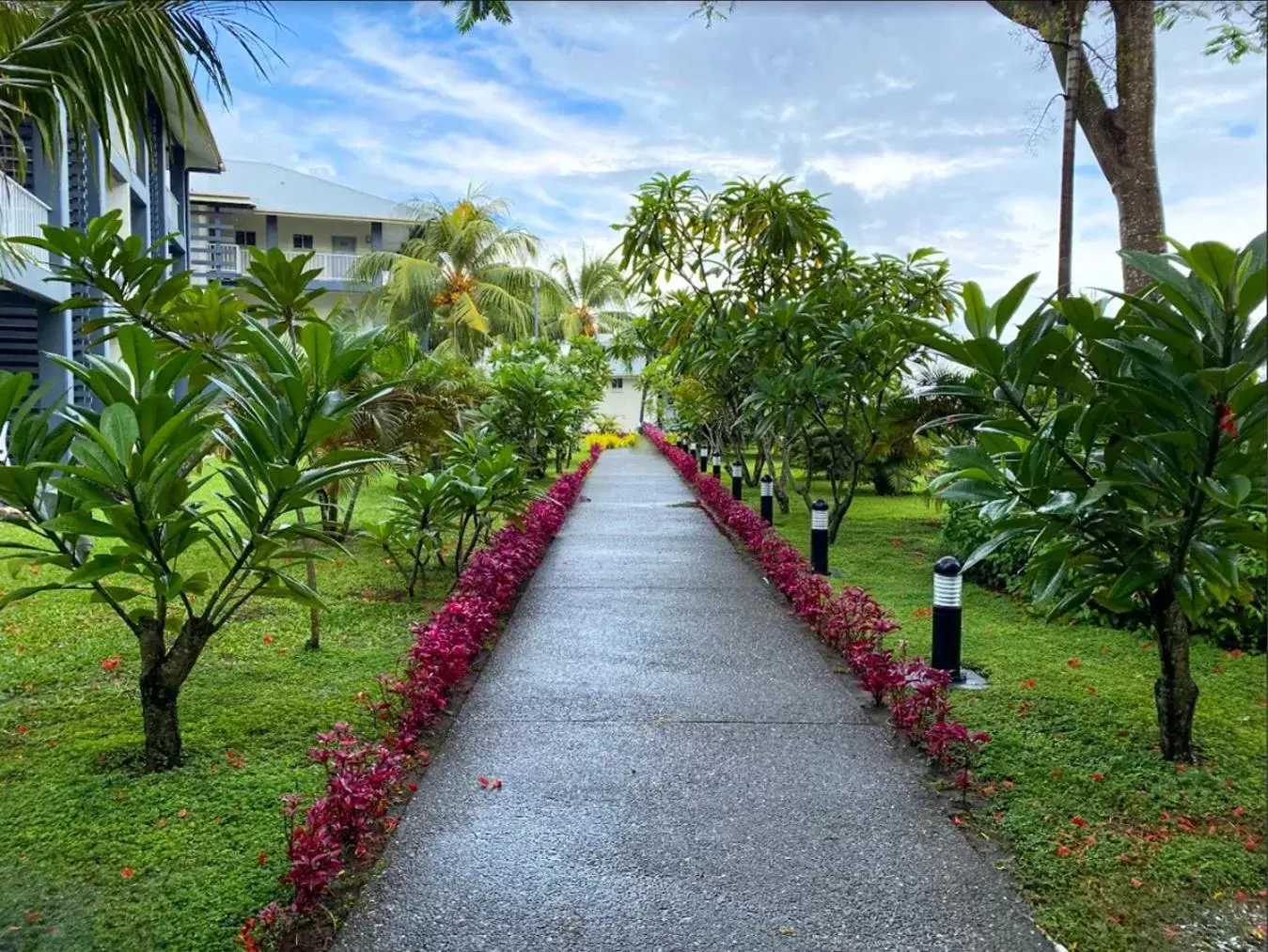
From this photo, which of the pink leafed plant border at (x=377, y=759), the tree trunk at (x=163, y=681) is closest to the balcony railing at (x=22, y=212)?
the pink leafed plant border at (x=377, y=759)

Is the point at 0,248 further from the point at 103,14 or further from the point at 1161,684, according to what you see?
the point at 1161,684

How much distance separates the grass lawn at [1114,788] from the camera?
2865 millimetres

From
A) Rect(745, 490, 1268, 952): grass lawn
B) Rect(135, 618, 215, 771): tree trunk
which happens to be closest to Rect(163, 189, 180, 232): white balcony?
Rect(135, 618, 215, 771): tree trunk

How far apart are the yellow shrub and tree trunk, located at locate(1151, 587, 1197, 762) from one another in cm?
3006

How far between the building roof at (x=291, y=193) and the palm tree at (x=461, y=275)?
1.95m

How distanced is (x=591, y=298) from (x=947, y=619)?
39.4 metres

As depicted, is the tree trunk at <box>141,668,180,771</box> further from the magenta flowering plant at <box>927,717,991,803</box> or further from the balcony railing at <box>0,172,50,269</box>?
the balcony railing at <box>0,172,50,269</box>

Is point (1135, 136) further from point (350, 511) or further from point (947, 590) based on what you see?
point (350, 511)

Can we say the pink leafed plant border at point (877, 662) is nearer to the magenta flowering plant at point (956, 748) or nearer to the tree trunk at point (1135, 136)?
the magenta flowering plant at point (956, 748)

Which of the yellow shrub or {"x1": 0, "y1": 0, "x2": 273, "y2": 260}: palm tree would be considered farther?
the yellow shrub

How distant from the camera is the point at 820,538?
8641mm

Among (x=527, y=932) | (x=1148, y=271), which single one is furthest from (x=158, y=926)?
(x=1148, y=271)

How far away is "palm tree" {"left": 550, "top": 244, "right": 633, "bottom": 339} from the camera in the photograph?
41.7 m

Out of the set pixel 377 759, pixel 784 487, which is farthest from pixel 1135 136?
pixel 377 759
